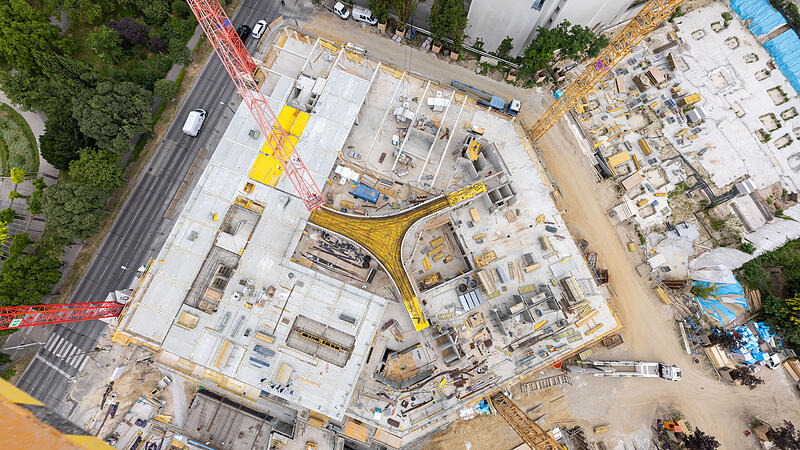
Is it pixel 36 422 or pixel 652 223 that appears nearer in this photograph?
pixel 36 422

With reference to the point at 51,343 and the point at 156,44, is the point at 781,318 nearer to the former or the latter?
the point at 156,44

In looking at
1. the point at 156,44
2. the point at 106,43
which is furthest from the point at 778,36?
the point at 106,43

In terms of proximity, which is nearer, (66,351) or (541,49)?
(66,351)

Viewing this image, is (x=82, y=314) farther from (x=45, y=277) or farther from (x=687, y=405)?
(x=687, y=405)

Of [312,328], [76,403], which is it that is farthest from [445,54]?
[76,403]

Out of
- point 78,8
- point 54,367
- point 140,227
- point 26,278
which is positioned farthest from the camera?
point 140,227

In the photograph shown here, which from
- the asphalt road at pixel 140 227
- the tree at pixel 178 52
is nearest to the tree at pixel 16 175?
the asphalt road at pixel 140 227
